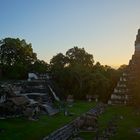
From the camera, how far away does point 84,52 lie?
132 meters

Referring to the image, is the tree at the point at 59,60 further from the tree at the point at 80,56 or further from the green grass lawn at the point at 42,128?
the green grass lawn at the point at 42,128

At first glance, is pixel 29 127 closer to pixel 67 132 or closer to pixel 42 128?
pixel 42 128

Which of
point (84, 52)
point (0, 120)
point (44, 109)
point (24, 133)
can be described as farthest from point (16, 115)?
point (84, 52)

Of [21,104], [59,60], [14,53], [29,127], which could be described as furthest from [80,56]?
[29,127]

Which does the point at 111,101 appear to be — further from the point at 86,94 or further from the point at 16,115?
the point at 16,115

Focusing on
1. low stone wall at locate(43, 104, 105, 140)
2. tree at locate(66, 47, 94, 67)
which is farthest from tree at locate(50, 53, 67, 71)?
low stone wall at locate(43, 104, 105, 140)

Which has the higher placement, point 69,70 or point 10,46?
point 10,46

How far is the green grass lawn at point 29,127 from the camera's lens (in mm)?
44412

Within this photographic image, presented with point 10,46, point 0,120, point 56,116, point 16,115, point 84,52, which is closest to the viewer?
point 0,120

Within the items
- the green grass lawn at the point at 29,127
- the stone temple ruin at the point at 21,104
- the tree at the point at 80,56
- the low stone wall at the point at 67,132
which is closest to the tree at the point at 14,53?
the tree at the point at 80,56

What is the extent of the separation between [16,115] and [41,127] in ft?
32.7

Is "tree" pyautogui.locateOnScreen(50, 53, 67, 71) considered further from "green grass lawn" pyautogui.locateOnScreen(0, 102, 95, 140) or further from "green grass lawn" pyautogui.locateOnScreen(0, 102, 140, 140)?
"green grass lawn" pyautogui.locateOnScreen(0, 102, 140, 140)

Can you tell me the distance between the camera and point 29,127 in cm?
5147

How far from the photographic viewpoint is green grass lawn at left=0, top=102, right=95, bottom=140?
44.4m
